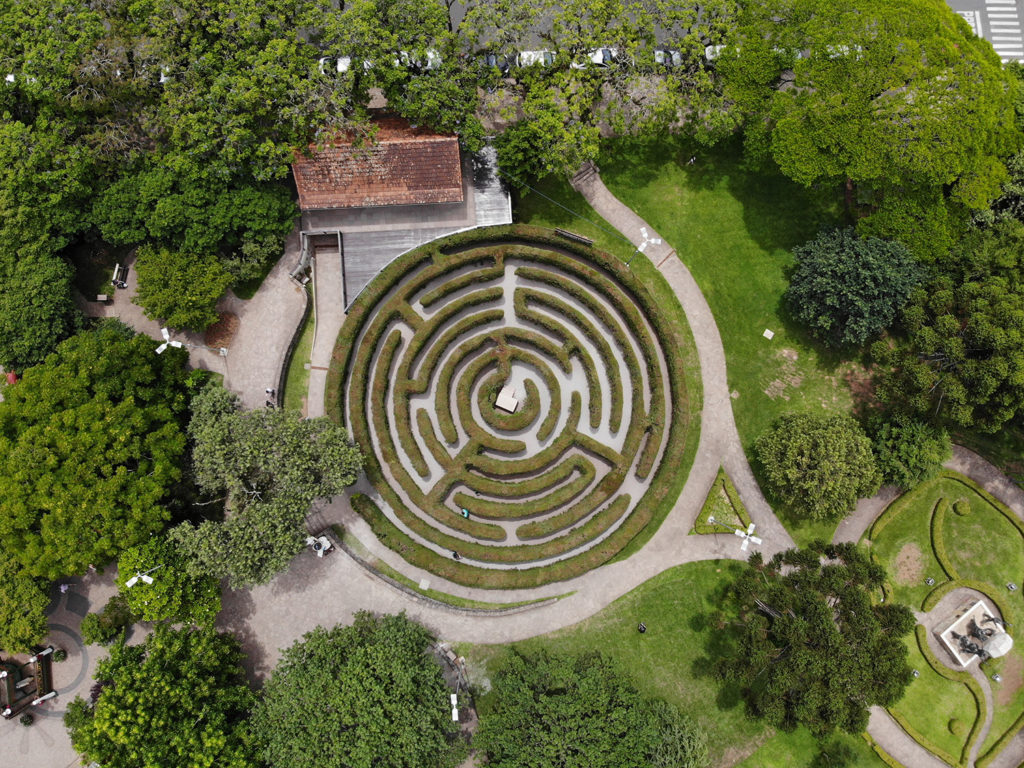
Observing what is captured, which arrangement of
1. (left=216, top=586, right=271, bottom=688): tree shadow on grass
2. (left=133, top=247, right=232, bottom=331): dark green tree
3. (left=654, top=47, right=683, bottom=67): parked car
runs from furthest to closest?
(left=216, top=586, right=271, bottom=688): tree shadow on grass → (left=654, top=47, right=683, bottom=67): parked car → (left=133, top=247, right=232, bottom=331): dark green tree

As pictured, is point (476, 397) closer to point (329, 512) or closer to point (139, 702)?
point (329, 512)

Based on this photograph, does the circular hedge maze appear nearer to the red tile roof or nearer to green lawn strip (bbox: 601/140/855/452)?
the red tile roof

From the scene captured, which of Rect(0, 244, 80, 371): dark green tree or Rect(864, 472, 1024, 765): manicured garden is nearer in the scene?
Rect(0, 244, 80, 371): dark green tree

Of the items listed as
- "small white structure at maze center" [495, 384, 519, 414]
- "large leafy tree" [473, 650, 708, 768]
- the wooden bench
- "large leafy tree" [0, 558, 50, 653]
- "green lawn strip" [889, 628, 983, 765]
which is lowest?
"green lawn strip" [889, 628, 983, 765]

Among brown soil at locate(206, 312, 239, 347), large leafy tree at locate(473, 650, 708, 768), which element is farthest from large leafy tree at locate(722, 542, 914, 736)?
brown soil at locate(206, 312, 239, 347)

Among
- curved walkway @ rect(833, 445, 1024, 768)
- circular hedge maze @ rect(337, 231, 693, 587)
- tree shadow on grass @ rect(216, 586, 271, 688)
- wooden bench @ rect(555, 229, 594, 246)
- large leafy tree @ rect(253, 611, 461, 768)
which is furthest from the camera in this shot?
wooden bench @ rect(555, 229, 594, 246)

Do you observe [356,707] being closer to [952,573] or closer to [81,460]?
[81,460]

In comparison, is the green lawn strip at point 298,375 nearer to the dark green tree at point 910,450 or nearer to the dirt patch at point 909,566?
the dark green tree at point 910,450
